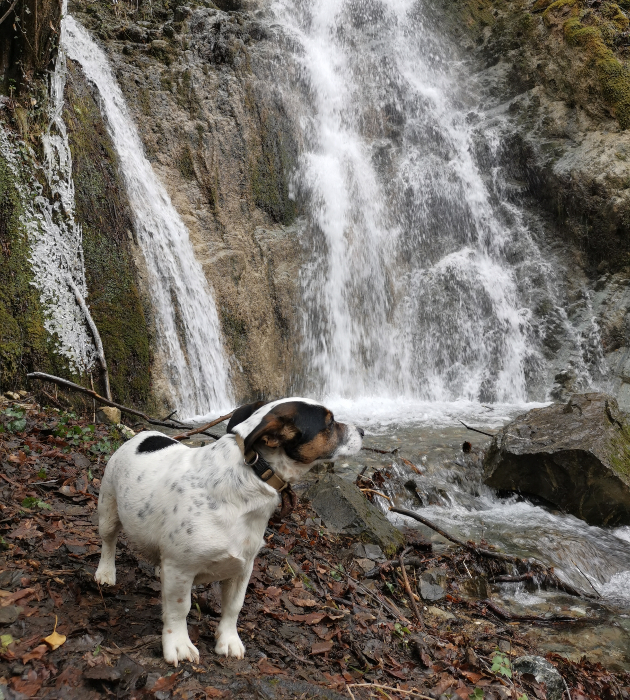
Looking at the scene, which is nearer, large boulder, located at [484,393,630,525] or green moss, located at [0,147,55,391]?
green moss, located at [0,147,55,391]

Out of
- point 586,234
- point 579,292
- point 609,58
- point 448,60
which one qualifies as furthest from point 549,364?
point 448,60

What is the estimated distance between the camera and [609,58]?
15047 mm

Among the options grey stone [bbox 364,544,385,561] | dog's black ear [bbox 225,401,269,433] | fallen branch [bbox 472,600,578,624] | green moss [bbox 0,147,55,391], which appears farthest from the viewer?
green moss [bbox 0,147,55,391]

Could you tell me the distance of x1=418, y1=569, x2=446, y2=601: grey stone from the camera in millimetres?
4614

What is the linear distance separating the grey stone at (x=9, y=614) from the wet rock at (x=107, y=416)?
4.28 meters

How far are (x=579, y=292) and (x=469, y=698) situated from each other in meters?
13.8

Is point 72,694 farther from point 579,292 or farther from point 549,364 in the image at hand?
point 579,292

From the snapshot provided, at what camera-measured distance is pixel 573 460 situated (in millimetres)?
6953

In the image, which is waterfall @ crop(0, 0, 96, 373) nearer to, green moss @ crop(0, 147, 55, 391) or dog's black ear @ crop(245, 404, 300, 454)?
green moss @ crop(0, 147, 55, 391)

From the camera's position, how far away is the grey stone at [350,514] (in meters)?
5.07

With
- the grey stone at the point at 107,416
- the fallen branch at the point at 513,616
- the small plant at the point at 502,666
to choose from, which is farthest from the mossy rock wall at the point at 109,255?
the small plant at the point at 502,666

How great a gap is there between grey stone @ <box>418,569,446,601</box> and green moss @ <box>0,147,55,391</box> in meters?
5.06

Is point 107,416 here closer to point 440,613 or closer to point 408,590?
point 408,590

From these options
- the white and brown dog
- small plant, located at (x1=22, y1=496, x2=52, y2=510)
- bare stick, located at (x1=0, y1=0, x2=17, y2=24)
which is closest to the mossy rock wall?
bare stick, located at (x1=0, y1=0, x2=17, y2=24)
